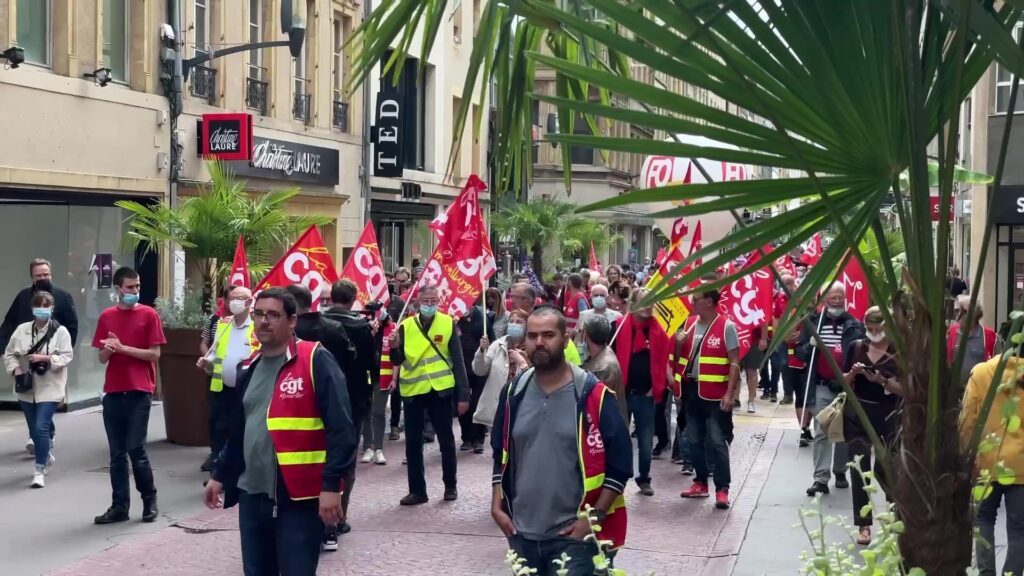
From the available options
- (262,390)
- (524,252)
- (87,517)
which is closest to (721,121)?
(262,390)

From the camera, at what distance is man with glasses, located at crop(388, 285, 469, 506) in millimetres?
10531

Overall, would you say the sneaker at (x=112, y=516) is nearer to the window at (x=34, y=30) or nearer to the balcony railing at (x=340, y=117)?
the window at (x=34, y=30)

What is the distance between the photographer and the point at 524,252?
33.2m

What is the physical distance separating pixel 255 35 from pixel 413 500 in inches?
530

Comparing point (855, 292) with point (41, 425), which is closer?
point (41, 425)

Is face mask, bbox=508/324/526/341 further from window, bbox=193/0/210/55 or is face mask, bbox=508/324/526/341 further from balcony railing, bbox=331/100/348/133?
balcony railing, bbox=331/100/348/133

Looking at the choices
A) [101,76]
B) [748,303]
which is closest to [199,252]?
[101,76]

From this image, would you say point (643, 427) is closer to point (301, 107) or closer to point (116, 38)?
point (116, 38)

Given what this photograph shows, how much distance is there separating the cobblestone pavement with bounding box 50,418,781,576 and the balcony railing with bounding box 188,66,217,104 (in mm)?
9519

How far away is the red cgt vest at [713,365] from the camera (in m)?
10.6

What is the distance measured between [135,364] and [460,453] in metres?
4.87

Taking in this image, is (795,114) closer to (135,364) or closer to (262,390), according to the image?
(262,390)

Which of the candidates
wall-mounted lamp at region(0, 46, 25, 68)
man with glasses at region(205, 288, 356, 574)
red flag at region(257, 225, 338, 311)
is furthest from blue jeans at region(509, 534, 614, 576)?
wall-mounted lamp at region(0, 46, 25, 68)

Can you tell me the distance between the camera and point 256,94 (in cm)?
2180
